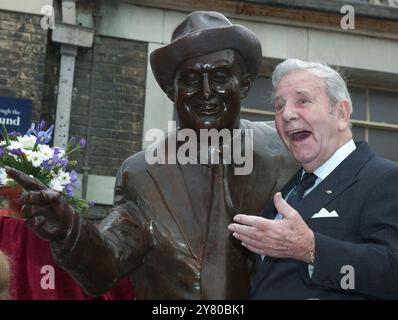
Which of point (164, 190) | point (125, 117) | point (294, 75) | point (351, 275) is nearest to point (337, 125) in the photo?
point (294, 75)

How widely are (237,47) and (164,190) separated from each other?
0.61 m

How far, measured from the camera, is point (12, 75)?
627 centimetres

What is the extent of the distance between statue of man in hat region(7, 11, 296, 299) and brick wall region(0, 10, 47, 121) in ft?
13.6

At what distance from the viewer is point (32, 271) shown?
300cm

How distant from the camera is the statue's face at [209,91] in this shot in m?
2.30

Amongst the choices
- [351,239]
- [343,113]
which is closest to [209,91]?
[343,113]

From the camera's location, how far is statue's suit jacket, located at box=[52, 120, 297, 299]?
86.4 inches

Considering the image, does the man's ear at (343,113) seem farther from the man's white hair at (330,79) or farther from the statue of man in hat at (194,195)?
the statue of man in hat at (194,195)

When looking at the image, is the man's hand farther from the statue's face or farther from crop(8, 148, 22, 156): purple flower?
crop(8, 148, 22, 156): purple flower

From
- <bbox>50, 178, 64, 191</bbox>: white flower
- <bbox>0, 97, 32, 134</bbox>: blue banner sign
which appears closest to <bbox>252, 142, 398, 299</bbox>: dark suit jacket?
<bbox>50, 178, 64, 191</bbox>: white flower

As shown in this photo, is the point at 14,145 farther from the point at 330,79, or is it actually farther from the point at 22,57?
the point at 22,57

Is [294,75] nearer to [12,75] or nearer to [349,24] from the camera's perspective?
[12,75]

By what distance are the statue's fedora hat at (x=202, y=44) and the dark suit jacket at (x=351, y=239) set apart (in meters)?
0.65

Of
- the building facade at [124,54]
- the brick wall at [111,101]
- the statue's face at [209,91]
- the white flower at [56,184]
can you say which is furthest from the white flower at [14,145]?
the brick wall at [111,101]
